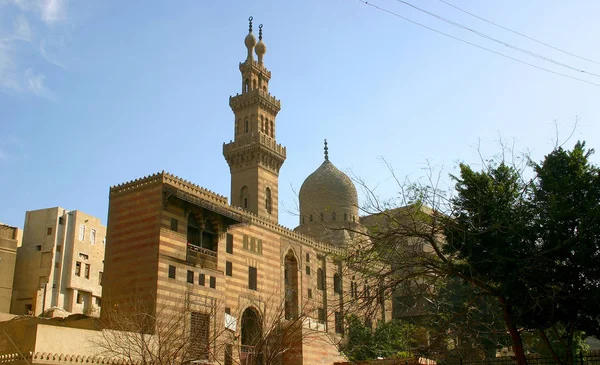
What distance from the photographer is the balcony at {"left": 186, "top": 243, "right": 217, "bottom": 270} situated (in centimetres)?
3089

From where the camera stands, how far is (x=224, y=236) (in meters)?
33.5

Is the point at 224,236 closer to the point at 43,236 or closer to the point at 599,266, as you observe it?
the point at 43,236

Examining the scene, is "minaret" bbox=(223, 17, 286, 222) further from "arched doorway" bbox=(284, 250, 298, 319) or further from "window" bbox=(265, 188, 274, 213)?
"arched doorway" bbox=(284, 250, 298, 319)

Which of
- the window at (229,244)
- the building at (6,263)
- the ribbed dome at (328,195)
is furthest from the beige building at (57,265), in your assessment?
the ribbed dome at (328,195)

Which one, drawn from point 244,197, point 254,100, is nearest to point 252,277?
point 244,197

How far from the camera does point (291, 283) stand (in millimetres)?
39219

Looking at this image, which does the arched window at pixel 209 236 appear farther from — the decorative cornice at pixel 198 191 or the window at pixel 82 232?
the window at pixel 82 232

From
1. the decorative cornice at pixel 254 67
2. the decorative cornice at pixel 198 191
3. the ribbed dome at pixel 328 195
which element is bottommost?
the decorative cornice at pixel 198 191

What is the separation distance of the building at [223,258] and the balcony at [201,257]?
0.17 feet

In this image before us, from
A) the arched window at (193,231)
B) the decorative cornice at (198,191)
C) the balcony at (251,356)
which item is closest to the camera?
the balcony at (251,356)

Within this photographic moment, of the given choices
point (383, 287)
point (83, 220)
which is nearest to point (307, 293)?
point (83, 220)

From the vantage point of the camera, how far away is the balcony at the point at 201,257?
30891 mm

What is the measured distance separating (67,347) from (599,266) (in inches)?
677

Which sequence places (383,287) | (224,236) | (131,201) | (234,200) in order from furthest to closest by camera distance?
(234,200) → (224,236) → (131,201) → (383,287)
